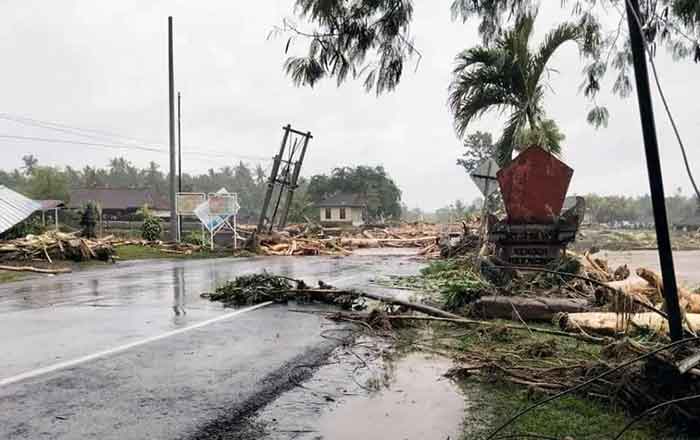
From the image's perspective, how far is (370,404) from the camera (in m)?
3.81

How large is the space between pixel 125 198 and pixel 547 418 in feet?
221

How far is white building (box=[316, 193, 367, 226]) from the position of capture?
228 feet

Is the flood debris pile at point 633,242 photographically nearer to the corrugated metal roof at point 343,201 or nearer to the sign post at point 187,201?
the sign post at point 187,201

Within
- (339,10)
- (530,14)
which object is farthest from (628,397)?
(339,10)

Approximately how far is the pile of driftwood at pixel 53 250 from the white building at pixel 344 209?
166 feet

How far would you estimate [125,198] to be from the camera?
6469 cm

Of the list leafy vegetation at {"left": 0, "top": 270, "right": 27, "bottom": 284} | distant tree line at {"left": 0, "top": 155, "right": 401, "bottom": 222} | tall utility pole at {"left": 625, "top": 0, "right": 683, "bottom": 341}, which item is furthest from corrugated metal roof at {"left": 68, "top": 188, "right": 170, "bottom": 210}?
tall utility pole at {"left": 625, "top": 0, "right": 683, "bottom": 341}

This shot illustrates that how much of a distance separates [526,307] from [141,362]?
14.3 ft

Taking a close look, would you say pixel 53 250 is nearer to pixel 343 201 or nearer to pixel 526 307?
pixel 526 307

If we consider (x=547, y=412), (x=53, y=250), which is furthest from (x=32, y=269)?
(x=547, y=412)

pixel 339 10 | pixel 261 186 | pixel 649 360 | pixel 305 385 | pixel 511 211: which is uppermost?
pixel 261 186

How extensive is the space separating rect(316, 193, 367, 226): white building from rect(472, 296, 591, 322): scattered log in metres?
61.2

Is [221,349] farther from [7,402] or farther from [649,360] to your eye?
[649,360]

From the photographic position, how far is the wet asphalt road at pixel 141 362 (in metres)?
3.47
